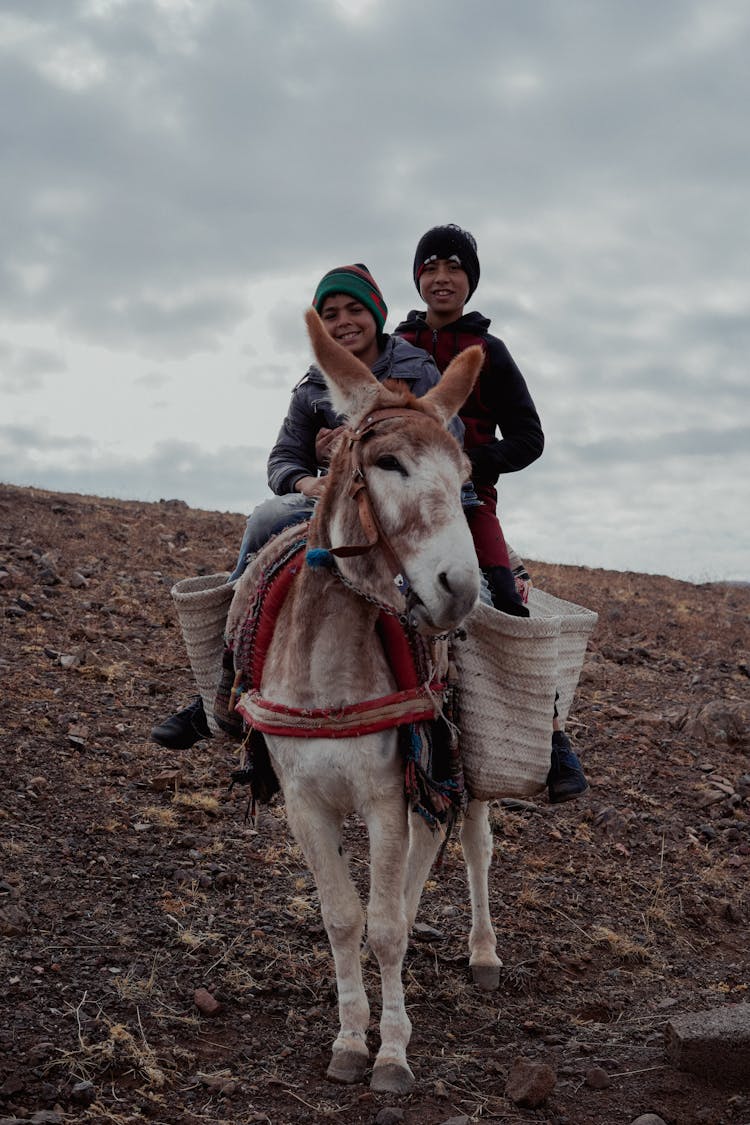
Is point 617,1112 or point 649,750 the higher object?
point 649,750

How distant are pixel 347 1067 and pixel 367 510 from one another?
226 centimetres

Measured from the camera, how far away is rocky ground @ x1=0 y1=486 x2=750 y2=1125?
153 inches

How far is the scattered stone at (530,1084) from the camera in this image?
3.86 meters

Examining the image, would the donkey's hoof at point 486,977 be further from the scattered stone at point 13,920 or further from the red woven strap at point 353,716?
the scattered stone at point 13,920

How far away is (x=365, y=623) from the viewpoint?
12.1 ft

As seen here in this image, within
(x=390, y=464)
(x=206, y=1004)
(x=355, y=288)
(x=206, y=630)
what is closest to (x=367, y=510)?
(x=390, y=464)

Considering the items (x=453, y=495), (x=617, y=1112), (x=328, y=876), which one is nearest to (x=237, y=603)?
(x=328, y=876)

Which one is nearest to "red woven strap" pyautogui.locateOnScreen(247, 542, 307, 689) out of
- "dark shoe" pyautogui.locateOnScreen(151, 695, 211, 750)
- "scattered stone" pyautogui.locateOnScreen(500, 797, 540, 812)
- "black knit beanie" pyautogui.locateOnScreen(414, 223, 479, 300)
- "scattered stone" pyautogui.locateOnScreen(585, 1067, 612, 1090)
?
"dark shoe" pyautogui.locateOnScreen(151, 695, 211, 750)

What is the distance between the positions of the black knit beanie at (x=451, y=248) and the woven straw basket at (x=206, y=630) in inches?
78.5

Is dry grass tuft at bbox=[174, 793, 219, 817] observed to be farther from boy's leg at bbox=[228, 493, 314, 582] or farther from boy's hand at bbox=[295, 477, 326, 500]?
A: boy's hand at bbox=[295, 477, 326, 500]

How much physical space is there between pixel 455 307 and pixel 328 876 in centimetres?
288

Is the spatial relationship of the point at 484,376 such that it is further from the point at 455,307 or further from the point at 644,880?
the point at 644,880

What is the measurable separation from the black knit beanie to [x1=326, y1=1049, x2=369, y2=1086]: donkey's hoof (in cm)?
365

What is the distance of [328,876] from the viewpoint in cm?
391
